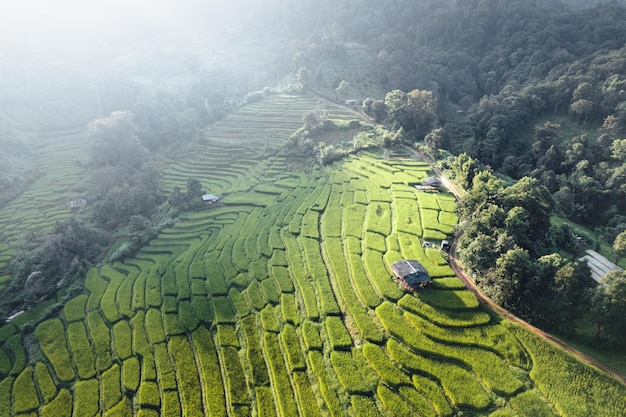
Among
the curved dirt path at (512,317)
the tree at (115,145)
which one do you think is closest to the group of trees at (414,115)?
the curved dirt path at (512,317)

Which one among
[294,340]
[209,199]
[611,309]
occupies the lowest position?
Answer: [209,199]

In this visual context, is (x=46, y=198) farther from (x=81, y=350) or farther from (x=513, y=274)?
(x=513, y=274)

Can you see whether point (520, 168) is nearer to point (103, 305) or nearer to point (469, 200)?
point (469, 200)

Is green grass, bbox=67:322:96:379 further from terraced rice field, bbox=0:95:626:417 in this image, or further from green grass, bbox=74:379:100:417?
green grass, bbox=74:379:100:417

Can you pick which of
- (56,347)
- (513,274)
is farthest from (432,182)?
(56,347)

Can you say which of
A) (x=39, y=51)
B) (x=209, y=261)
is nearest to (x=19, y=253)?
(x=209, y=261)

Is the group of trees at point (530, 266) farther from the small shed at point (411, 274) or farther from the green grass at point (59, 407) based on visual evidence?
the green grass at point (59, 407)
